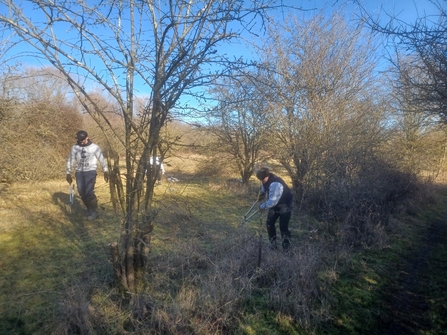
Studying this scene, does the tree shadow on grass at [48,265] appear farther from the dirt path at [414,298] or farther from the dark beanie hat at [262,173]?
the dirt path at [414,298]

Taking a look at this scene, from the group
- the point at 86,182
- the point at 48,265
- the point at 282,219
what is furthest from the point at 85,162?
the point at 282,219

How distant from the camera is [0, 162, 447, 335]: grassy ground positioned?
3.24m

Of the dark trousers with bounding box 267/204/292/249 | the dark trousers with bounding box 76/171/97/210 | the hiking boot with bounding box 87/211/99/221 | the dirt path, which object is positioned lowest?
the dirt path

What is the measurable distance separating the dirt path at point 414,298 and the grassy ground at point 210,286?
2 centimetres

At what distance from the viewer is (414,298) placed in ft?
14.6

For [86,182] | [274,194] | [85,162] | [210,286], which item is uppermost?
[85,162]

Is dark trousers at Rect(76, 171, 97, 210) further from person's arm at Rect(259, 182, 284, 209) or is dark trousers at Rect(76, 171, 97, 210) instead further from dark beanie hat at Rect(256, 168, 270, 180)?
person's arm at Rect(259, 182, 284, 209)

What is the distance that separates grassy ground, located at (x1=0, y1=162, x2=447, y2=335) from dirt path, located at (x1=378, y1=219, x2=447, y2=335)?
0.05ft

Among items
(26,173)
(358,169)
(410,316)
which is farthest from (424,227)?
(26,173)

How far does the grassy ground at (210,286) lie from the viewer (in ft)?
10.6

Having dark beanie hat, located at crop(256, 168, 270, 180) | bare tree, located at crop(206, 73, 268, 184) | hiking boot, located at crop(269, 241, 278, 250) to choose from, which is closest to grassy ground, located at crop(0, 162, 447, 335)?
hiking boot, located at crop(269, 241, 278, 250)

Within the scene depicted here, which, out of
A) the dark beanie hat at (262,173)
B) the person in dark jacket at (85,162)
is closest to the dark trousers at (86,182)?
the person in dark jacket at (85,162)

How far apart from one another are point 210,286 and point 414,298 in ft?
9.70

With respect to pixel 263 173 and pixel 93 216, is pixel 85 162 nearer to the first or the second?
pixel 93 216
